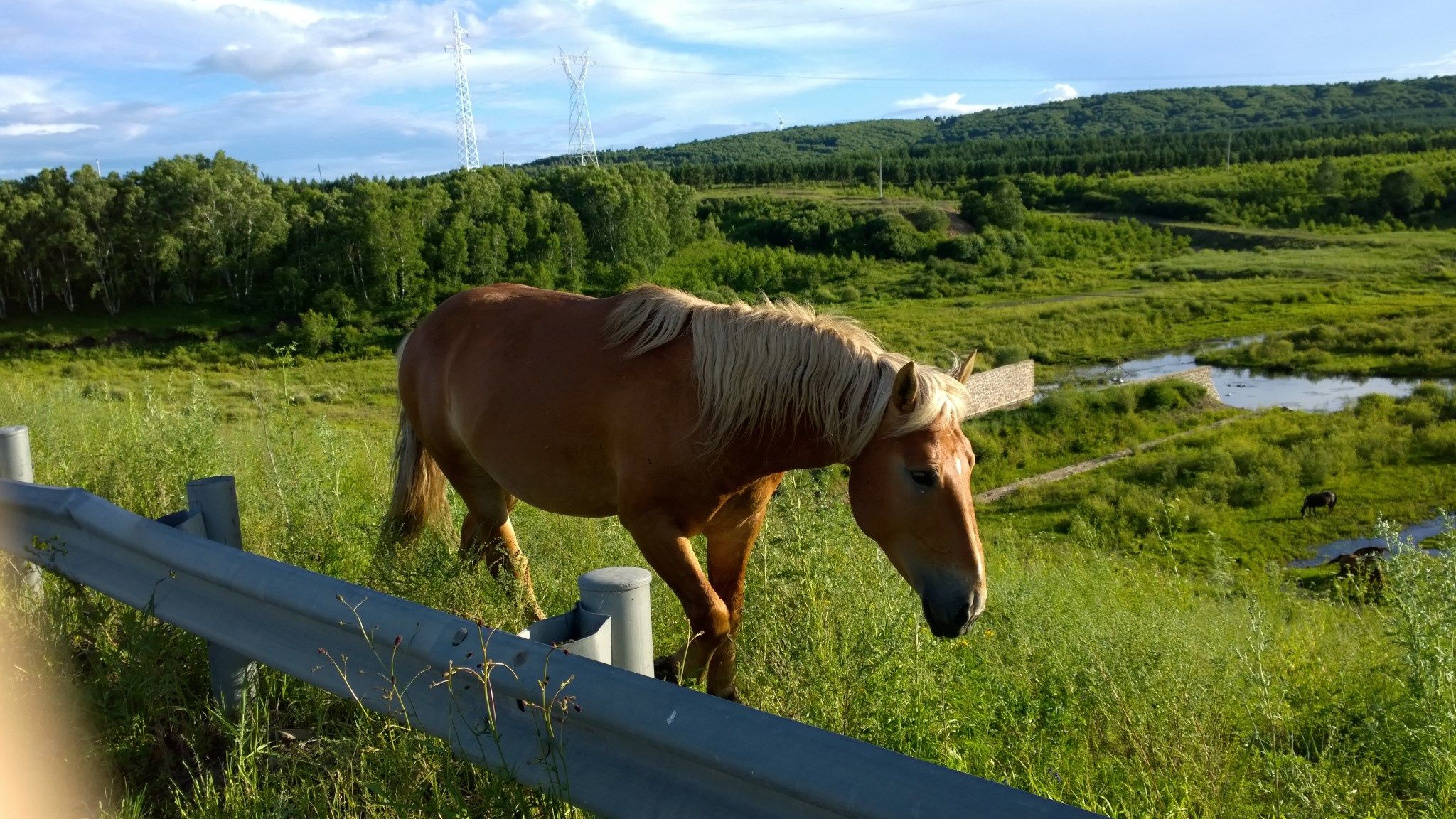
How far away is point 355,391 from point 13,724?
30.9 m

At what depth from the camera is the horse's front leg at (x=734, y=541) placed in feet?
11.6

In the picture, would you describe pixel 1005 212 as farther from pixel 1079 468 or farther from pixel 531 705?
pixel 531 705

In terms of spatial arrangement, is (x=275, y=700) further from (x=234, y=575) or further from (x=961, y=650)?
(x=961, y=650)

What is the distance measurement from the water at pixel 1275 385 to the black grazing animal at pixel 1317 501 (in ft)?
43.3

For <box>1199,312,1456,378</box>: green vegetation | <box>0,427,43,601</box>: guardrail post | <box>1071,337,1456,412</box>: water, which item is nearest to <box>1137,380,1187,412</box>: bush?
<box>1071,337,1456,412</box>: water

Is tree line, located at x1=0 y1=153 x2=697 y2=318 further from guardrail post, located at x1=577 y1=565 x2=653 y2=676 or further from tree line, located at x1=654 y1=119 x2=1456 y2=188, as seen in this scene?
tree line, located at x1=654 y1=119 x2=1456 y2=188

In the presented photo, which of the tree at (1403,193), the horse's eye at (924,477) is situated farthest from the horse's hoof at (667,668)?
the tree at (1403,193)

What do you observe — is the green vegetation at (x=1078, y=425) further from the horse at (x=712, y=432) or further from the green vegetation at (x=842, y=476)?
the horse at (x=712, y=432)

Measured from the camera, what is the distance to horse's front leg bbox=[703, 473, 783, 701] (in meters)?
3.54

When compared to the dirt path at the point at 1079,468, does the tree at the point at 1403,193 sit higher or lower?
higher

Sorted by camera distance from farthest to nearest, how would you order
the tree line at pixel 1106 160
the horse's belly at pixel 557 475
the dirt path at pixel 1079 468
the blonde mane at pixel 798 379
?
the tree line at pixel 1106 160
the dirt path at pixel 1079 468
the horse's belly at pixel 557 475
the blonde mane at pixel 798 379

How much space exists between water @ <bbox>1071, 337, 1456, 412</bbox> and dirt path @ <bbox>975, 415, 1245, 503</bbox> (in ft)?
17.0

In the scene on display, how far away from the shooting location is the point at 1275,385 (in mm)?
41344

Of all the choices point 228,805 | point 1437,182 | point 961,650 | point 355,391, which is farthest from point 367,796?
point 1437,182
